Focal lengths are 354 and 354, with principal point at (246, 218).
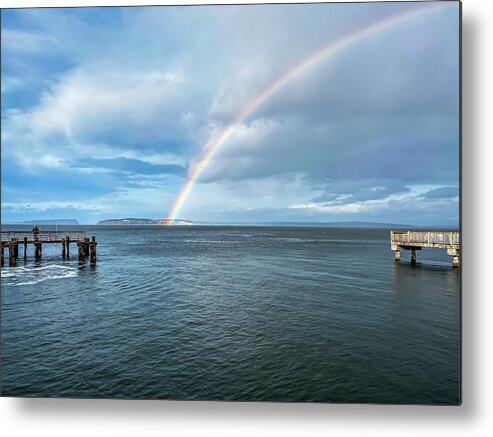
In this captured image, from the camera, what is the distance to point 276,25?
264 inches

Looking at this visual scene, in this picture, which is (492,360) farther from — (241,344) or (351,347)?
(241,344)

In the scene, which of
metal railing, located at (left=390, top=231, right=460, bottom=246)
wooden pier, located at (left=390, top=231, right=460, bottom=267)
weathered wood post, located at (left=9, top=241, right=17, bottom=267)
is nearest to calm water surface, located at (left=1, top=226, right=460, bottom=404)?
wooden pier, located at (left=390, top=231, right=460, bottom=267)

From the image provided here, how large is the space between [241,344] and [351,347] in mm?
2423

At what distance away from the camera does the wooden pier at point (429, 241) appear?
634 inches

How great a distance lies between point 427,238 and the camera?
709 inches

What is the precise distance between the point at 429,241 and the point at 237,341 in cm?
1357

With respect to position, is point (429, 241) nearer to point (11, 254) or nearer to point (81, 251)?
point (81, 251)

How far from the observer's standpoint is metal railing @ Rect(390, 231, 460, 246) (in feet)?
52.7

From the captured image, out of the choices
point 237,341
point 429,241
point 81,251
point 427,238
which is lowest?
point 237,341

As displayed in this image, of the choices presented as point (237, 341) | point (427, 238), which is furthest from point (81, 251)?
point (427, 238)

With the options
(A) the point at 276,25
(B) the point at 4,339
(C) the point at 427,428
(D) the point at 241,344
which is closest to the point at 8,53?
(A) the point at 276,25

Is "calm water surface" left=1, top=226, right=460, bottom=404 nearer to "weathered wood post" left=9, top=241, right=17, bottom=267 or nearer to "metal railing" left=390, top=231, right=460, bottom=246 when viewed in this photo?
"metal railing" left=390, top=231, right=460, bottom=246

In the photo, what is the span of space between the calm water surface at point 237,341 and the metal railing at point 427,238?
Result: 1886 mm

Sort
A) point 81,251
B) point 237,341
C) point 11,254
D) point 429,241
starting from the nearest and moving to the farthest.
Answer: point 237,341 → point 429,241 → point 11,254 → point 81,251
